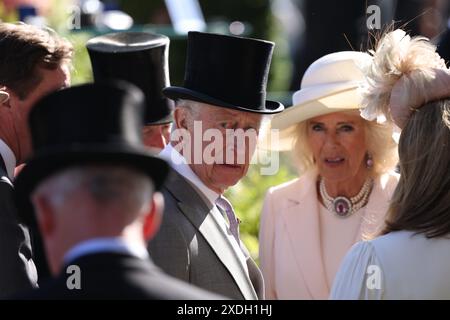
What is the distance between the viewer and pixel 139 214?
2.38 metres

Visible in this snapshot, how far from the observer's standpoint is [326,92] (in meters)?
5.17

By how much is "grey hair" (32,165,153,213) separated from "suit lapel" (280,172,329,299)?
2.77m

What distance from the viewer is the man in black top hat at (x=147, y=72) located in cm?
503

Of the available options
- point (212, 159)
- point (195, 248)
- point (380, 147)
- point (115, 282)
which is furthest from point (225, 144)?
point (115, 282)

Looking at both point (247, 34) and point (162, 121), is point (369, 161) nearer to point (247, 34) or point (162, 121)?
point (162, 121)

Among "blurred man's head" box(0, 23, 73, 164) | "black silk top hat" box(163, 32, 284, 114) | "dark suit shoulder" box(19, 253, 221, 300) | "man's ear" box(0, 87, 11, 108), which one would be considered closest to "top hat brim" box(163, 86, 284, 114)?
"black silk top hat" box(163, 32, 284, 114)

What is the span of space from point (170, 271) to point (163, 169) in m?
1.30

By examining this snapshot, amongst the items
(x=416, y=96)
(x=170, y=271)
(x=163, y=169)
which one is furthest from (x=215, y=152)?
(x=163, y=169)

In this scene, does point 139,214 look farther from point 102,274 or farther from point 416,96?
point 416,96

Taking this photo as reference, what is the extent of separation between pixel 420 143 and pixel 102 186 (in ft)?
4.73

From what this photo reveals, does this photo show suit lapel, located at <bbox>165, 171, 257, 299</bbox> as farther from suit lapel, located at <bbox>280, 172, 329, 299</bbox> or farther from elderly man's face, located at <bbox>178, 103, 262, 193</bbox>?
suit lapel, located at <bbox>280, 172, 329, 299</bbox>

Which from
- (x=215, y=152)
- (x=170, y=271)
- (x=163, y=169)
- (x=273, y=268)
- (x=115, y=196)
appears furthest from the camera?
(x=273, y=268)

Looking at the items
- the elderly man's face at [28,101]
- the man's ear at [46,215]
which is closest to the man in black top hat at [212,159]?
the elderly man's face at [28,101]

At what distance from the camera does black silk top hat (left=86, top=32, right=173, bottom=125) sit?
5051mm
